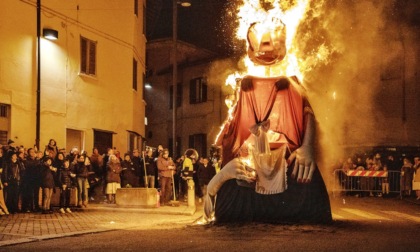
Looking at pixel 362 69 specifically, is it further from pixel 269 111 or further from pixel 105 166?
pixel 269 111

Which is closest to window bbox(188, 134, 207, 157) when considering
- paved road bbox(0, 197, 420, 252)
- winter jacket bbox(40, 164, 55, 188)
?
winter jacket bbox(40, 164, 55, 188)

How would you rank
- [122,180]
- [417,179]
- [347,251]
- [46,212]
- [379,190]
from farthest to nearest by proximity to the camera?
[379,190], [417,179], [122,180], [46,212], [347,251]

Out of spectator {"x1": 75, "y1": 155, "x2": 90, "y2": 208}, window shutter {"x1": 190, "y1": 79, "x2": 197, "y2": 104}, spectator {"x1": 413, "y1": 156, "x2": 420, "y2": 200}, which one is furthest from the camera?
window shutter {"x1": 190, "y1": 79, "x2": 197, "y2": 104}

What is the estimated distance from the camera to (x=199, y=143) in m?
39.2

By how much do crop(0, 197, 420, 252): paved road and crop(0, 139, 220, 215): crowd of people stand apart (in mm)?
1319

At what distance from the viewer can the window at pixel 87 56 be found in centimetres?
2283

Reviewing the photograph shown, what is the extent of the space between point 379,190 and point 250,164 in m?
14.4

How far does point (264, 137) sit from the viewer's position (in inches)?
480

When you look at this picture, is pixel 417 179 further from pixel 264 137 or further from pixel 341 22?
pixel 264 137

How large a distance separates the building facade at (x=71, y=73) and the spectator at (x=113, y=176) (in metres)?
2.75

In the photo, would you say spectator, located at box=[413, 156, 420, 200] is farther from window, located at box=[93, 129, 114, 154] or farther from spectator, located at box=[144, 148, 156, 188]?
window, located at box=[93, 129, 114, 154]

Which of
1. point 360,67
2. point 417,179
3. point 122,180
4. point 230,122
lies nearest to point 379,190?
point 417,179

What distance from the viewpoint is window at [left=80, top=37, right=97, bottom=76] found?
22828 mm

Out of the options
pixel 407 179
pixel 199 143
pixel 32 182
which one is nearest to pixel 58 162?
pixel 32 182
